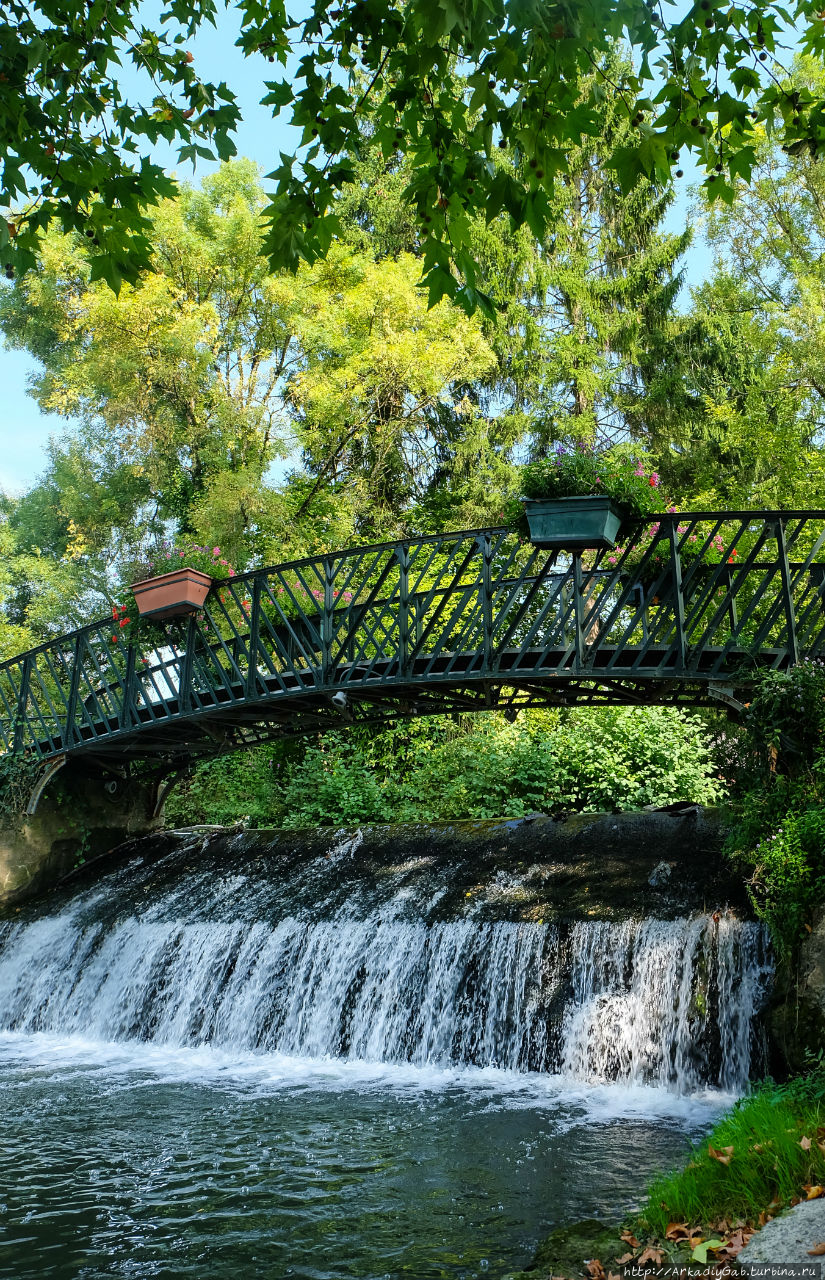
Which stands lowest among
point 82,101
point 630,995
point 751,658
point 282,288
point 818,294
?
point 630,995

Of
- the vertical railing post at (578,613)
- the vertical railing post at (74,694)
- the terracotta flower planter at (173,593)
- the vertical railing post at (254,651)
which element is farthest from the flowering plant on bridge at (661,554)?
the vertical railing post at (74,694)

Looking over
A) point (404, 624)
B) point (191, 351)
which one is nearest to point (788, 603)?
point (404, 624)

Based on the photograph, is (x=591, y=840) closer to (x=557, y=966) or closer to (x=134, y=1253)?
(x=557, y=966)

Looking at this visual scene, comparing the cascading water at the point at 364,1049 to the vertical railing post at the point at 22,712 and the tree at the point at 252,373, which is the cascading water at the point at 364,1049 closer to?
the vertical railing post at the point at 22,712

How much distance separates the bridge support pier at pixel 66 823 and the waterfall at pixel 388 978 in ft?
6.30

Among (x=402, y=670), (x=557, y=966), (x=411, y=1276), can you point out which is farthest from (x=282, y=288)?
(x=411, y=1276)

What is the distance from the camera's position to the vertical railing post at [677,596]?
969 cm

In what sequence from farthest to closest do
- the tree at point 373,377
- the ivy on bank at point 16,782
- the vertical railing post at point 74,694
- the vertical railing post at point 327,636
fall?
the tree at point 373,377 < the ivy on bank at point 16,782 < the vertical railing post at point 74,694 < the vertical railing post at point 327,636

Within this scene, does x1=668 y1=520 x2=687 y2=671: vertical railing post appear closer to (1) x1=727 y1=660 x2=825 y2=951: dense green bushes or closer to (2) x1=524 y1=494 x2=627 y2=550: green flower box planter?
(2) x1=524 y1=494 x2=627 y2=550: green flower box planter

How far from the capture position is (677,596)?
32.2 feet

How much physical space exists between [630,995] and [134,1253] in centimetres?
460

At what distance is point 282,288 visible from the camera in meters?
22.1

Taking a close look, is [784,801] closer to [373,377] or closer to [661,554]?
[661,554]

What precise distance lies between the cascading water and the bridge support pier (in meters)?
1.29
